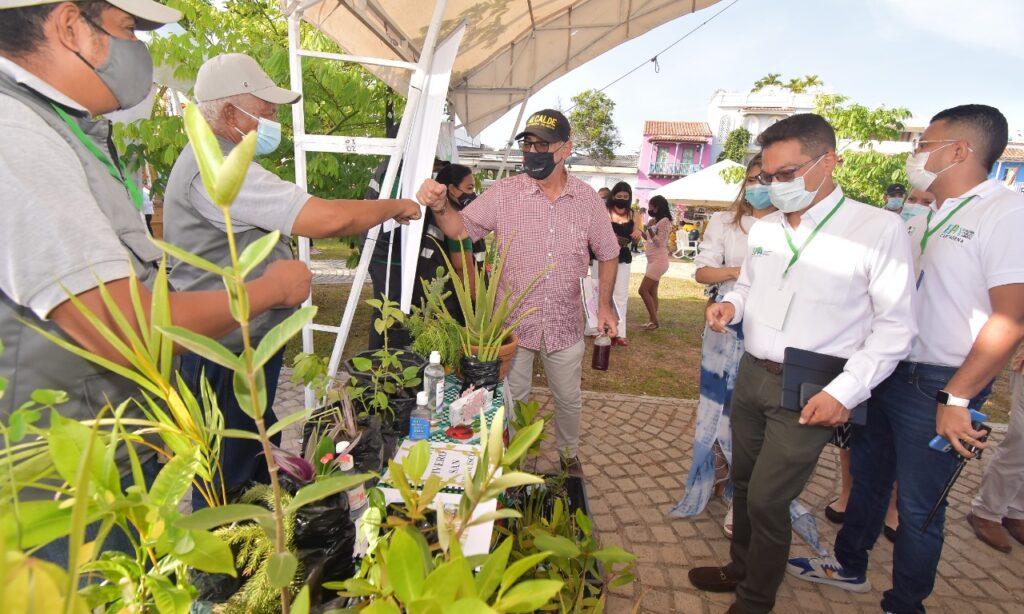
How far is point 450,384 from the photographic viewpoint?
2.62m

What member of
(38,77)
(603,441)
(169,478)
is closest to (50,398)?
(169,478)

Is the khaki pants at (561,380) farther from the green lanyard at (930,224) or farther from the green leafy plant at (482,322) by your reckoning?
the green lanyard at (930,224)

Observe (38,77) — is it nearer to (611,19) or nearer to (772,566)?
(772,566)

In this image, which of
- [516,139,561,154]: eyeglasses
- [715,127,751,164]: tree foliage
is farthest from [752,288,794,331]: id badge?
[715,127,751,164]: tree foliage

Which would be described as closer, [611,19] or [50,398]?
[50,398]

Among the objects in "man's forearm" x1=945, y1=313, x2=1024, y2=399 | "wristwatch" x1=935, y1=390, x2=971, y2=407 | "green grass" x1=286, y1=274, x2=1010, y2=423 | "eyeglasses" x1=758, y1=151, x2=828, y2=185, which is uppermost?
"eyeglasses" x1=758, y1=151, x2=828, y2=185

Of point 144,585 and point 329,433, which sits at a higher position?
point 144,585

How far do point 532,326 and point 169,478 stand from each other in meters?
2.75

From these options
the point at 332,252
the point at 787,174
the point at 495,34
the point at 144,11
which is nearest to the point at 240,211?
the point at 144,11

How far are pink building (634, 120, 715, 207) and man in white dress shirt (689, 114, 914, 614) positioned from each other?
37.2 m

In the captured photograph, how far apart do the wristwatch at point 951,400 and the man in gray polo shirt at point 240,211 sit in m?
2.52

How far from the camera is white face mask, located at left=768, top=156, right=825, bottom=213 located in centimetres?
216

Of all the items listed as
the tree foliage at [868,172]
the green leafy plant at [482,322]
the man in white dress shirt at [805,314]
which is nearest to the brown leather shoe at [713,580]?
the man in white dress shirt at [805,314]

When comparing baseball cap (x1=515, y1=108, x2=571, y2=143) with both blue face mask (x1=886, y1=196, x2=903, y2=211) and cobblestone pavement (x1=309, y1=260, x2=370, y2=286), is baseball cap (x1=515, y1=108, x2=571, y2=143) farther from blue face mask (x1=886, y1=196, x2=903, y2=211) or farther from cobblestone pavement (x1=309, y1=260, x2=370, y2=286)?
cobblestone pavement (x1=309, y1=260, x2=370, y2=286)
